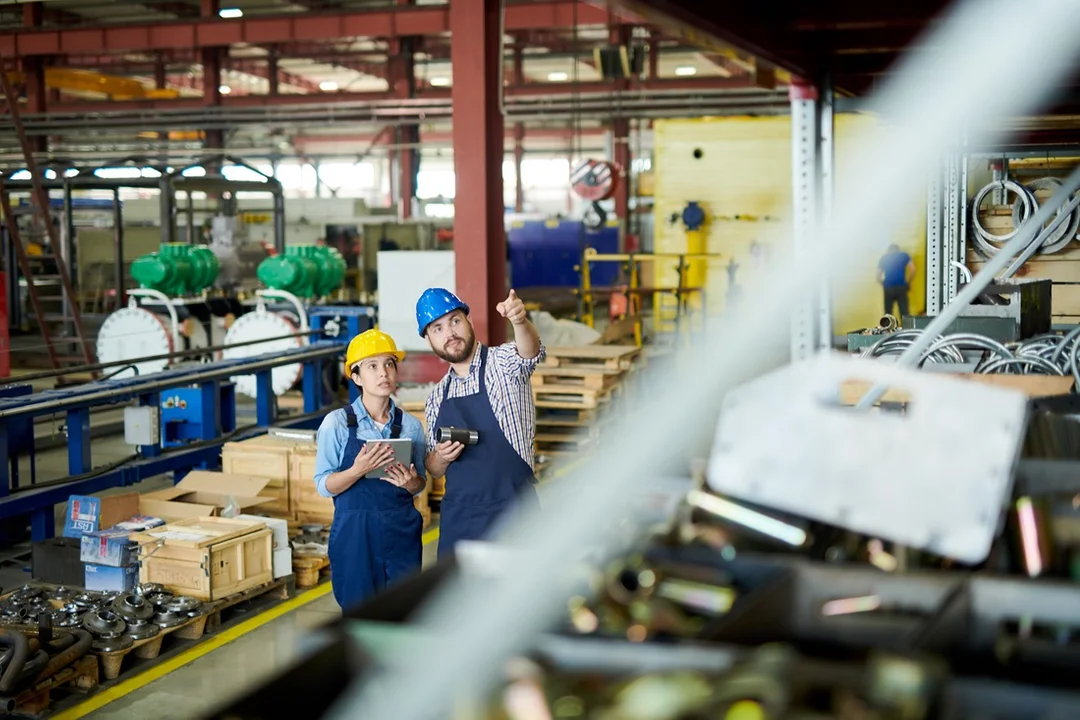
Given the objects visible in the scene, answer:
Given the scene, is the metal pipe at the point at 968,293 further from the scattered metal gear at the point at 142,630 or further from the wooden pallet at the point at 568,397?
the wooden pallet at the point at 568,397

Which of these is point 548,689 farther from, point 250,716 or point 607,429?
point 607,429

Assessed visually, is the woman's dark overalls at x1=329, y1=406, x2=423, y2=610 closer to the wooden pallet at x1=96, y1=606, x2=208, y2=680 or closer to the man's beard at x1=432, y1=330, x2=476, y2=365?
the man's beard at x1=432, y1=330, x2=476, y2=365

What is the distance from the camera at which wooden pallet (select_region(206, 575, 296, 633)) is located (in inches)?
233

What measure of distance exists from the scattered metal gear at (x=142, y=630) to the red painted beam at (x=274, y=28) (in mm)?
13946

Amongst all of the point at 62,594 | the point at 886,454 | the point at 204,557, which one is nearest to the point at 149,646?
the point at 204,557

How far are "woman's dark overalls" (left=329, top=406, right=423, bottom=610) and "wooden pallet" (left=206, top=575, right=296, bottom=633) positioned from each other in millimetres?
1563

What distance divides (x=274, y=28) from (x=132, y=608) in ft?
50.7

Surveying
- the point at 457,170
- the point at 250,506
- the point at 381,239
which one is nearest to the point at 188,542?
the point at 250,506

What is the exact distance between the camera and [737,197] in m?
16.3

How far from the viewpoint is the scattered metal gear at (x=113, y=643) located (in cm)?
526

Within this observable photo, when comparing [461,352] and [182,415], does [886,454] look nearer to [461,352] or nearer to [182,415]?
[461,352]

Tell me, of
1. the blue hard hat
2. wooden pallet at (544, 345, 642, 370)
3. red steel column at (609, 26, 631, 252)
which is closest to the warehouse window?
red steel column at (609, 26, 631, 252)

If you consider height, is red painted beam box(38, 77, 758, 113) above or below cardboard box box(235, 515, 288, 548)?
above

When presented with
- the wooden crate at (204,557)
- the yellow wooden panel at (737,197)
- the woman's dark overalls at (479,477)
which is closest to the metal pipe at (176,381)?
the wooden crate at (204,557)
